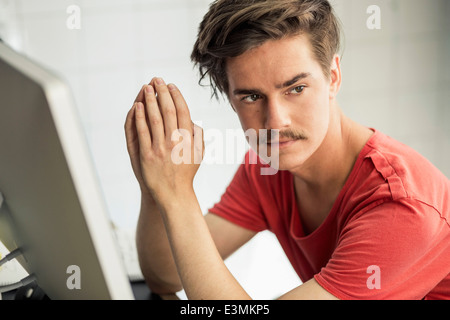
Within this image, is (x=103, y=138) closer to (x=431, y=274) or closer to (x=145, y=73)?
(x=145, y=73)

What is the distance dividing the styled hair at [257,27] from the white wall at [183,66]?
5.30ft

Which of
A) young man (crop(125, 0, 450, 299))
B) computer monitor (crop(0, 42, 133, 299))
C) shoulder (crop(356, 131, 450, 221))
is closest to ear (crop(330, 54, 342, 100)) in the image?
young man (crop(125, 0, 450, 299))

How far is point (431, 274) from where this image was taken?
32.2 inches

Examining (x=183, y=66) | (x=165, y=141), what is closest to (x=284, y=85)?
(x=165, y=141)

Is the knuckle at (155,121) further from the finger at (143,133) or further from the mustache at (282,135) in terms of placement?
the mustache at (282,135)

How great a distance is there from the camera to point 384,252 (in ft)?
2.43

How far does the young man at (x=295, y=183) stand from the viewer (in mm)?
707

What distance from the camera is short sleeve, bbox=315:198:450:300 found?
0.74 m

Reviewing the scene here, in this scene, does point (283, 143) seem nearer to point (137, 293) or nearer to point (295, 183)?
point (295, 183)

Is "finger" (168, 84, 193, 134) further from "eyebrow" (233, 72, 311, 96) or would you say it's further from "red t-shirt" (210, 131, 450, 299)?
"red t-shirt" (210, 131, 450, 299)

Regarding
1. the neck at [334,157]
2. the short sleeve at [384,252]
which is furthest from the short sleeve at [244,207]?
the short sleeve at [384,252]

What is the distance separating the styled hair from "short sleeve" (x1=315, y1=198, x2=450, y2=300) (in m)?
0.33
